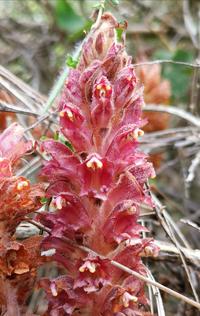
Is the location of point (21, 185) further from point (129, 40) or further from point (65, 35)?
point (129, 40)

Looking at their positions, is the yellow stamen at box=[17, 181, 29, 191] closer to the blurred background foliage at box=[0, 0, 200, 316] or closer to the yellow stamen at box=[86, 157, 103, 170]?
the yellow stamen at box=[86, 157, 103, 170]

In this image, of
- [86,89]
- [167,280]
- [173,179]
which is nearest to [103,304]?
[86,89]

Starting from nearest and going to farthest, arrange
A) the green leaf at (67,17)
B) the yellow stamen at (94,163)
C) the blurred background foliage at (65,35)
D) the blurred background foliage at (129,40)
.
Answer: the yellow stamen at (94,163), the blurred background foliage at (129,40), the blurred background foliage at (65,35), the green leaf at (67,17)

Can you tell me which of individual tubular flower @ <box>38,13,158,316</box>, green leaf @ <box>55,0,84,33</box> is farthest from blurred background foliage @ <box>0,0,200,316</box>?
individual tubular flower @ <box>38,13,158,316</box>

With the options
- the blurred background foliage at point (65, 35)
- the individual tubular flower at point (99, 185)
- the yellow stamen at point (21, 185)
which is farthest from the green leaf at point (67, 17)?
the yellow stamen at point (21, 185)

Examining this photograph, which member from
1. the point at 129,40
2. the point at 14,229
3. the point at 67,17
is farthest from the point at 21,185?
the point at 129,40

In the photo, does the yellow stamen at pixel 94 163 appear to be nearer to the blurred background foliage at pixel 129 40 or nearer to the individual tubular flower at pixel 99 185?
the individual tubular flower at pixel 99 185
